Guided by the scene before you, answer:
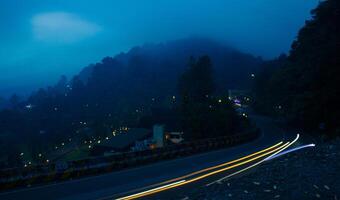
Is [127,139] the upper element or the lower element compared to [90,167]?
lower

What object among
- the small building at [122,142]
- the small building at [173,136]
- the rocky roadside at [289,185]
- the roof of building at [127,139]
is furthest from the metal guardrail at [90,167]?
the small building at [173,136]

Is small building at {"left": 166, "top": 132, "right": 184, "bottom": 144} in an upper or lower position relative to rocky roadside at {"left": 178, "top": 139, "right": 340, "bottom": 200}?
lower

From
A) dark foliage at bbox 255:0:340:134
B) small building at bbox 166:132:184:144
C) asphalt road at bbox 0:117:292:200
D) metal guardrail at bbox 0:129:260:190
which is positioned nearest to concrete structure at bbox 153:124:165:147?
small building at bbox 166:132:184:144

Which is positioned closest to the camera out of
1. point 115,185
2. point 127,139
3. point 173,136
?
point 115,185

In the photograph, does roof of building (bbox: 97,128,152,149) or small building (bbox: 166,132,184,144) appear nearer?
roof of building (bbox: 97,128,152,149)

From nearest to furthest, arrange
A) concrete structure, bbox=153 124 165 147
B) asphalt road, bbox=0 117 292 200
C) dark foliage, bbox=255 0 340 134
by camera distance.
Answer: asphalt road, bbox=0 117 292 200, dark foliage, bbox=255 0 340 134, concrete structure, bbox=153 124 165 147

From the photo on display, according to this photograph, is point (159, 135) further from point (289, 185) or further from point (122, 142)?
point (289, 185)

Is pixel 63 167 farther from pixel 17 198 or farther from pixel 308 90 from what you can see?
pixel 308 90

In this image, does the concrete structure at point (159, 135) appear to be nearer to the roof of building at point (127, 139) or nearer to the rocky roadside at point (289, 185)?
the roof of building at point (127, 139)

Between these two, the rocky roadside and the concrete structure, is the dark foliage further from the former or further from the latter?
the concrete structure

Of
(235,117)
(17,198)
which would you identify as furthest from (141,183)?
(235,117)

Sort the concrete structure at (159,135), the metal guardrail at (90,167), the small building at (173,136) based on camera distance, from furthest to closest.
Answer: the small building at (173,136) → the concrete structure at (159,135) → the metal guardrail at (90,167)

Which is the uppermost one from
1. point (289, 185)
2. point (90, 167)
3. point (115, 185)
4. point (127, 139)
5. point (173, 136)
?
point (90, 167)

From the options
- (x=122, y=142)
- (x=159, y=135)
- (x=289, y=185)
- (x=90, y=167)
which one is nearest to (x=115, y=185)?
(x=90, y=167)
